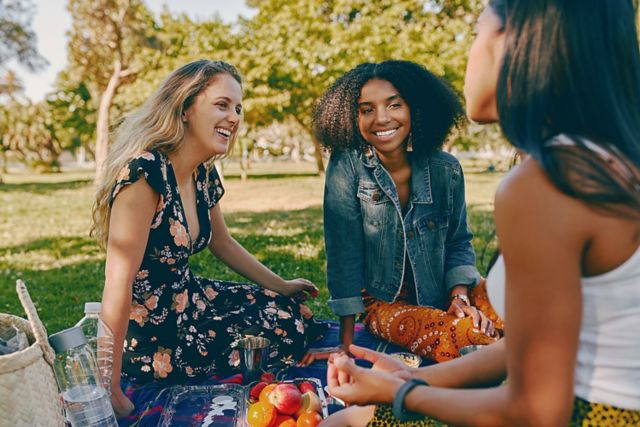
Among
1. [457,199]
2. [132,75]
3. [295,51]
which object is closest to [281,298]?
[457,199]

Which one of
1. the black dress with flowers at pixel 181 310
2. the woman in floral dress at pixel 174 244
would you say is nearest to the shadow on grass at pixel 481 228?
the black dress with flowers at pixel 181 310

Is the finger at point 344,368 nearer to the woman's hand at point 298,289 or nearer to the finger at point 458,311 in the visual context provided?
the finger at point 458,311

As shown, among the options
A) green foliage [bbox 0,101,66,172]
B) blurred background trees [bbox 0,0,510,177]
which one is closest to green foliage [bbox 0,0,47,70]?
blurred background trees [bbox 0,0,510,177]

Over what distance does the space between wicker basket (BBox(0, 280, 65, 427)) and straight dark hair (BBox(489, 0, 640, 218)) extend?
78.1 inches

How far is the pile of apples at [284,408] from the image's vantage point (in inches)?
107

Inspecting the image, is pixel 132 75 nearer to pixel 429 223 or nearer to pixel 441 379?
pixel 429 223

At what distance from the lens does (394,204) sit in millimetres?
3861

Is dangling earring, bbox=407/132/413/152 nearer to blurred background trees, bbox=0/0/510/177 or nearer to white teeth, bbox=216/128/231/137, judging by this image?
white teeth, bbox=216/128/231/137

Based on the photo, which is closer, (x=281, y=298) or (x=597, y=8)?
(x=597, y=8)

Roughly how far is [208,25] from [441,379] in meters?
22.6

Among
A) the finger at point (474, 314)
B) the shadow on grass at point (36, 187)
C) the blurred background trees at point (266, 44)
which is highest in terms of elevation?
the blurred background trees at point (266, 44)

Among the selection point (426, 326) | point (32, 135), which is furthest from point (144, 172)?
point (32, 135)

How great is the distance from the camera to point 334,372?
6.64 feet

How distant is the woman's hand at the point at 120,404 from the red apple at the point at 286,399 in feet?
2.73
